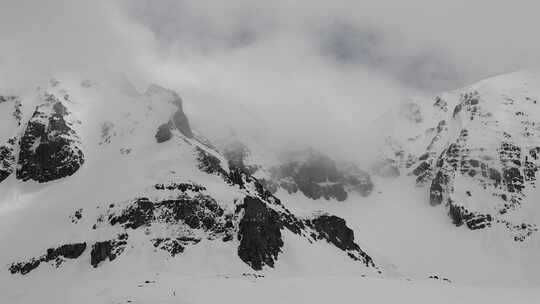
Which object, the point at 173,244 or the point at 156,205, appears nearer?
the point at 173,244

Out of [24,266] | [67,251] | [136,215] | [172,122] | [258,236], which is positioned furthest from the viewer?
[172,122]

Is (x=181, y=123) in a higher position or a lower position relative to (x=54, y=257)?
higher

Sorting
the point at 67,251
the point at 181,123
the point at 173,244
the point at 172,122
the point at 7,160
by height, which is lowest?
the point at 173,244

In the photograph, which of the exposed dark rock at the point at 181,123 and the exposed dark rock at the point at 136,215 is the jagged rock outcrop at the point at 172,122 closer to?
the exposed dark rock at the point at 181,123

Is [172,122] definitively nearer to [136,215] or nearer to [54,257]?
[136,215]

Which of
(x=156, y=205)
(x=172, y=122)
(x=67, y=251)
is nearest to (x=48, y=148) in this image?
(x=172, y=122)

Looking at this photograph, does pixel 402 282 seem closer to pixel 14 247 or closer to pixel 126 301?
pixel 126 301

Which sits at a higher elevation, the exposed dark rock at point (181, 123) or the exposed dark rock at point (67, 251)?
the exposed dark rock at point (181, 123)

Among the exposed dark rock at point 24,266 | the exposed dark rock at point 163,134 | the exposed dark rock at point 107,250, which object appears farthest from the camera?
the exposed dark rock at point 163,134

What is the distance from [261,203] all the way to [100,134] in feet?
196

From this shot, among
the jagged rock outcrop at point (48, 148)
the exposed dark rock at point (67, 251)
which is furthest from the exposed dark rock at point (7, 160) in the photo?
the exposed dark rock at point (67, 251)

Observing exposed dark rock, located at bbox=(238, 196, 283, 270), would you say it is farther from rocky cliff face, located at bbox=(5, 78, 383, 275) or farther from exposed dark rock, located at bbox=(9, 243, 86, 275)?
exposed dark rock, located at bbox=(9, 243, 86, 275)

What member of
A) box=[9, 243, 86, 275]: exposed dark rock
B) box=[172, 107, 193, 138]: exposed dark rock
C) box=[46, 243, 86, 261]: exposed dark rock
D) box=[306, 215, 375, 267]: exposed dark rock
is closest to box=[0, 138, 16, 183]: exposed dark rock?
box=[172, 107, 193, 138]: exposed dark rock

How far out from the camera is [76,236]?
12294cm
